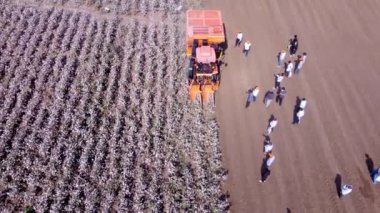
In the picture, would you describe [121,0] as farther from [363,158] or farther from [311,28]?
[363,158]

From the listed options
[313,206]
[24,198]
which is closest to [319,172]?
[313,206]

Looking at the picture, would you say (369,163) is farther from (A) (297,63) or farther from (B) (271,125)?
(A) (297,63)

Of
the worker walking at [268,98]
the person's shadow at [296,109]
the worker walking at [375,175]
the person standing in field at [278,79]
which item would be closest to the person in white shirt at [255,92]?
the worker walking at [268,98]

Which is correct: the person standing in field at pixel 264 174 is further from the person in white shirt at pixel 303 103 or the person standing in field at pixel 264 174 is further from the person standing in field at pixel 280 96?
the person standing in field at pixel 280 96

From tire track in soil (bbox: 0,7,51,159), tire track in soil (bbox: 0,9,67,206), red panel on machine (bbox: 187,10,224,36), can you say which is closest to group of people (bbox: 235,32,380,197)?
red panel on machine (bbox: 187,10,224,36)

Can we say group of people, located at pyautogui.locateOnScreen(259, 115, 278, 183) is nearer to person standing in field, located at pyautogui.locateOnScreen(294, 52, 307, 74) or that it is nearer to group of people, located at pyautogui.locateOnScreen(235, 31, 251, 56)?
person standing in field, located at pyautogui.locateOnScreen(294, 52, 307, 74)

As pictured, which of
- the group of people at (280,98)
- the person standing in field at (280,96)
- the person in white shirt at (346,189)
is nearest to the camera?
the person in white shirt at (346,189)

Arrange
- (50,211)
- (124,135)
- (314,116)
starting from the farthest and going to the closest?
(314,116), (124,135), (50,211)
